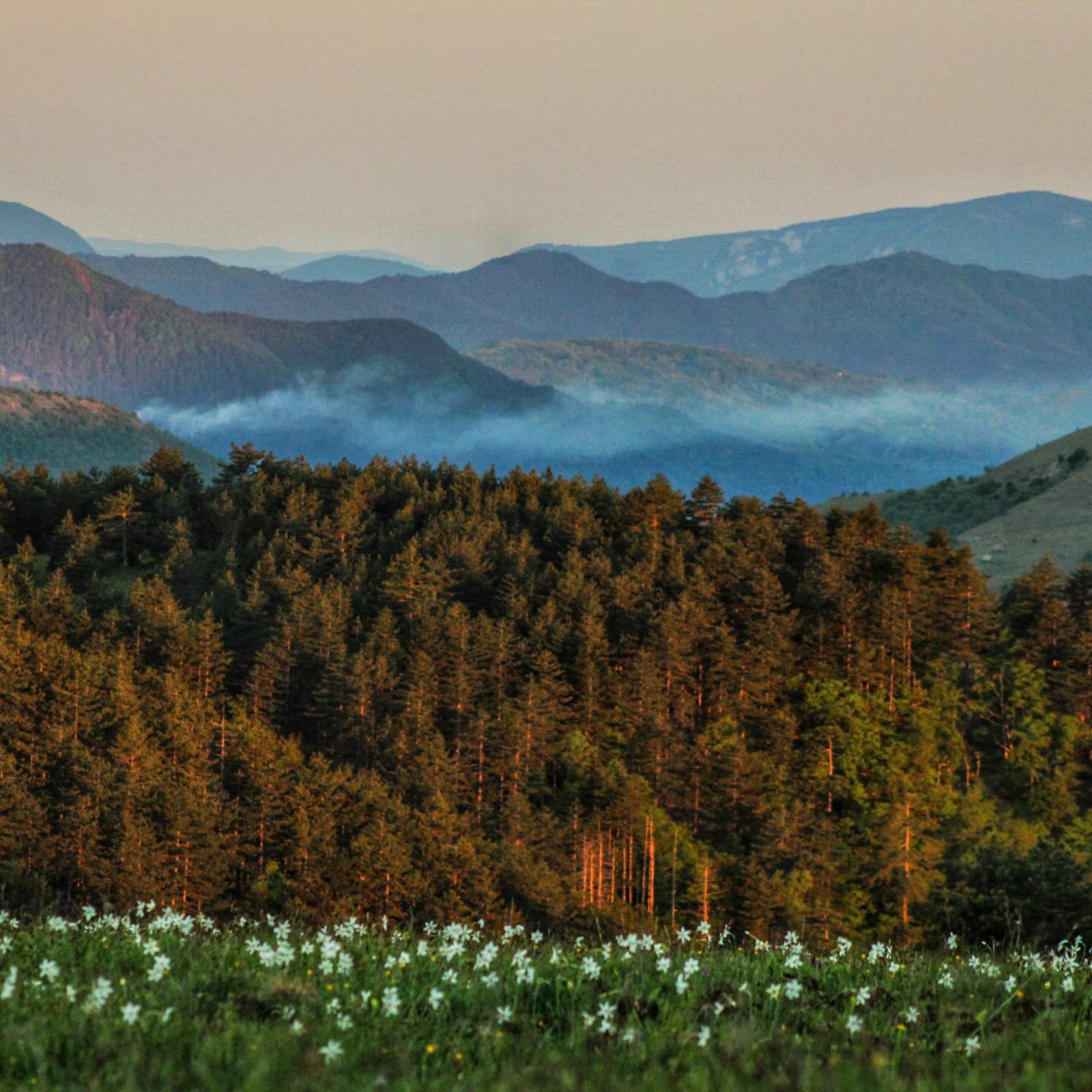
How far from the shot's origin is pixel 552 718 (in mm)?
78875

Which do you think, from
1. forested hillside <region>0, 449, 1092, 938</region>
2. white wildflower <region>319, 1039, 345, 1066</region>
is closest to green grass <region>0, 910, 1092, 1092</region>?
white wildflower <region>319, 1039, 345, 1066</region>

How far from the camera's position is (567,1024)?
1040 cm

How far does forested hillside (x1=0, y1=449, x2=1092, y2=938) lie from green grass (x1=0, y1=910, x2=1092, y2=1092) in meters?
38.9

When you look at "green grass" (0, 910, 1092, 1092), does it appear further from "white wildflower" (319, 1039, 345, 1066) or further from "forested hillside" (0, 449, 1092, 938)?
"forested hillside" (0, 449, 1092, 938)

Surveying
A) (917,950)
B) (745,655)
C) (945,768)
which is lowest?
(945,768)

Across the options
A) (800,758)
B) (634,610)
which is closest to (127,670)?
(634,610)

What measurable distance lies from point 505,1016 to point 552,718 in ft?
228

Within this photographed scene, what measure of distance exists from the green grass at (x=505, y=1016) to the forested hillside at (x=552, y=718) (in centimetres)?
3891

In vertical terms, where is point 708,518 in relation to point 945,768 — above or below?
above

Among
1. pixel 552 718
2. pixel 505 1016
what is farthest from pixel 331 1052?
pixel 552 718

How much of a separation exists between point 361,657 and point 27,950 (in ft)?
216

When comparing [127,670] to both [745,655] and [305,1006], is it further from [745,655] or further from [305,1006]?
[305,1006]

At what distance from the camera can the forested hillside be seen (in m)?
60.7

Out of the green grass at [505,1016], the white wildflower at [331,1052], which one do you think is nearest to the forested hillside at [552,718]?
the green grass at [505,1016]
